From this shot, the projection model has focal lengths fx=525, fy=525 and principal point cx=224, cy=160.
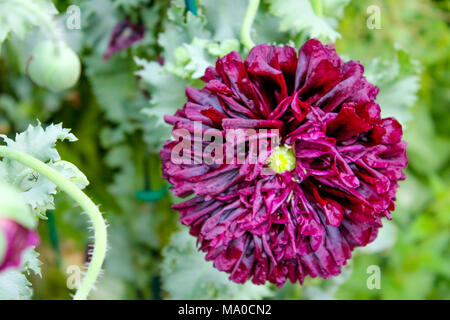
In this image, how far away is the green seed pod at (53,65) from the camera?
1.49 feet

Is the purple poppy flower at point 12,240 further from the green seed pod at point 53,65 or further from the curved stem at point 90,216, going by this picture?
the green seed pod at point 53,65

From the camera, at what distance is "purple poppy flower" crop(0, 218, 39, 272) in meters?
0.25

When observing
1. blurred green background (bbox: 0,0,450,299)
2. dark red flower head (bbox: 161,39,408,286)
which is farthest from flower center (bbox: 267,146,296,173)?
blurred green background (bbox: 0,0,450,299)

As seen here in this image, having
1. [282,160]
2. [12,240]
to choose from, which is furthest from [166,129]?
[12,240]

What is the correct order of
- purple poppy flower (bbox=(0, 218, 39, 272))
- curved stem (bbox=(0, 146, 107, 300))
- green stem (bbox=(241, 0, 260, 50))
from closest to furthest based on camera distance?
purple poppy flower (bbox=(0, 218, 39, 272)) < curved stem (bbox=(0, 146, 107, 300)) < green stem (bbox=(241, 0, 260, 50))

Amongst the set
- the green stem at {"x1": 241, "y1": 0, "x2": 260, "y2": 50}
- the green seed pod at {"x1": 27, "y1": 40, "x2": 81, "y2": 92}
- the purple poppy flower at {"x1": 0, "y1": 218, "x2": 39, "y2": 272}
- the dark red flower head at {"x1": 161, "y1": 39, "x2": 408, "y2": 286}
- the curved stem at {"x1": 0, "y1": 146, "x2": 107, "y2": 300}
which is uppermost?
the green stem at {"x1": 241, "y1": 0, "x2": 260, "y2": 50}

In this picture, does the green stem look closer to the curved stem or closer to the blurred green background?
the blurred green background

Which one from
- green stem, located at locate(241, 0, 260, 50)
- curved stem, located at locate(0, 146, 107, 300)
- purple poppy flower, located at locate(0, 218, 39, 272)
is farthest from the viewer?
green stem, located at locate(241, 0, 260, 50)

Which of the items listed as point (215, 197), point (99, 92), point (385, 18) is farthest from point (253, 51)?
point (385, 18)

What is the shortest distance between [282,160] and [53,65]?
0.23 metres

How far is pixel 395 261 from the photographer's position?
1206 millimetres

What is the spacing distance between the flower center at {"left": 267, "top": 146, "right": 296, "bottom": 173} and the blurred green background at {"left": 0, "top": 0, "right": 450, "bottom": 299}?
115 millimetres
